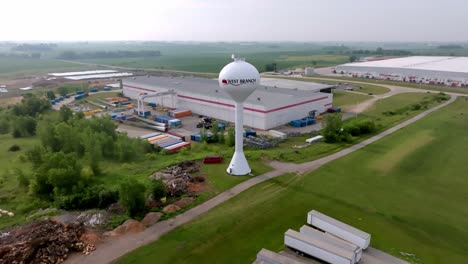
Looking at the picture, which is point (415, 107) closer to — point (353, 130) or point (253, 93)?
point (353, 130)

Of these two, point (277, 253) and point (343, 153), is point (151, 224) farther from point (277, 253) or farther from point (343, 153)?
point (343, 153)

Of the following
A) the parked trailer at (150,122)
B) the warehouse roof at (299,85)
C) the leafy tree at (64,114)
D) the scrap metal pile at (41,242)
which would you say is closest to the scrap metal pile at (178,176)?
the scrap metal pile at (41,242)

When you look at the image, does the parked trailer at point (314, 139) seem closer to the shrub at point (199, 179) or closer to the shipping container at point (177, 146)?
the shipping container at point (177, 146)

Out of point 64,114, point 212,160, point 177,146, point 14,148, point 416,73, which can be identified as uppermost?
point 416,73

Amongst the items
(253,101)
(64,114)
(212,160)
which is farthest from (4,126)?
(253,101)

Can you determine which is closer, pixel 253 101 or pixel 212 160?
pixel 212 160

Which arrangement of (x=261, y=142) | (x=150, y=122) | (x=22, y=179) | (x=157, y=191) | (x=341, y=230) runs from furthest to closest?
1. (x=150, y=122)
2. (x=261, y=142)
3. (x=22, y=179)
4. (x=157, y=191)
5. (x=341, y=230)
